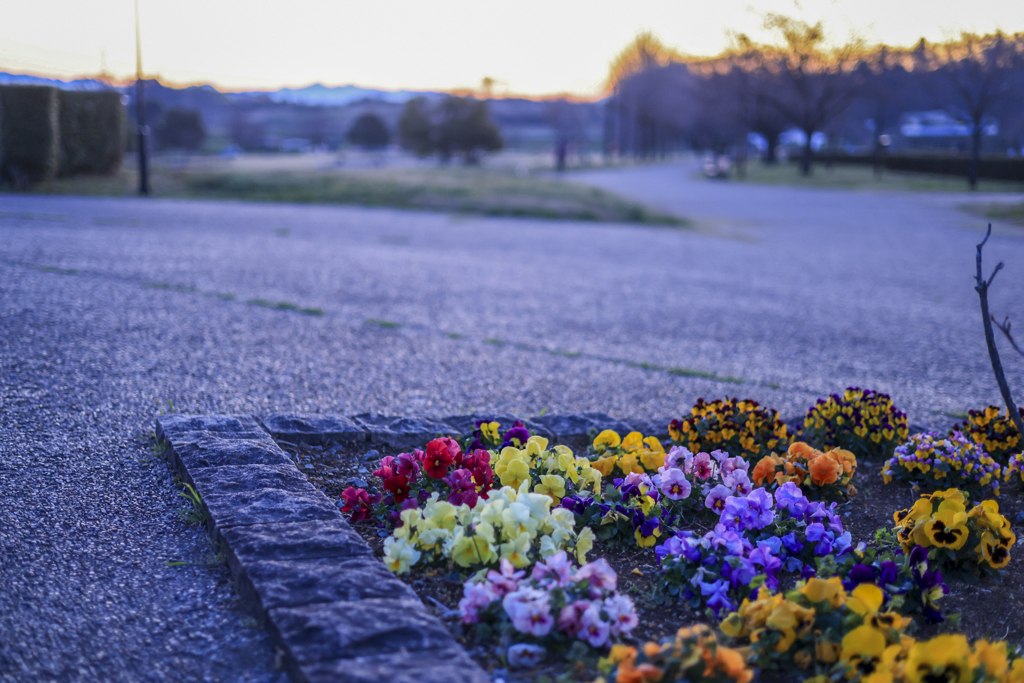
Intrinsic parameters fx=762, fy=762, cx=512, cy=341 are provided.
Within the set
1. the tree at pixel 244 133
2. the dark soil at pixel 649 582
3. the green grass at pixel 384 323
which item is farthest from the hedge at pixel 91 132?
the tree at pixel 244 133

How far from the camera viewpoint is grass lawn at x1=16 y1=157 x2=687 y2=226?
53.0 ft

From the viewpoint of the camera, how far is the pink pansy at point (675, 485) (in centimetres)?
260

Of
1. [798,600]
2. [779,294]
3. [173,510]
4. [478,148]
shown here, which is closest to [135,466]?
[173,510]

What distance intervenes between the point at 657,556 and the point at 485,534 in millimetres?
579

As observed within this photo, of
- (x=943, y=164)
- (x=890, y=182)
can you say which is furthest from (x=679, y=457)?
(x=943, y=164)

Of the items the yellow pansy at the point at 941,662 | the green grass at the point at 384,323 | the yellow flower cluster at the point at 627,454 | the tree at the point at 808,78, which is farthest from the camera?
the tree at the point at 808,78

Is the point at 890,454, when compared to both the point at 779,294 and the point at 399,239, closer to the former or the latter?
the point at 779,294

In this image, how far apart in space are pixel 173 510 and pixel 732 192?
27.8 meters

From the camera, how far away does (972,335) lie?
6555 mm

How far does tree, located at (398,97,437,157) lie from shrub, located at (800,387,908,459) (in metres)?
41.8

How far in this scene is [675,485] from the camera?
8.57 feet

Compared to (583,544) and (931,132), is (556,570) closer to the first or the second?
(583,544)

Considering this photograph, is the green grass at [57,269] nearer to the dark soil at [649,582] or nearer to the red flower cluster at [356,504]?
the dark soil at [649,582]

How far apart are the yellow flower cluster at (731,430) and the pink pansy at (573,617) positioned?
1501 millimetres
